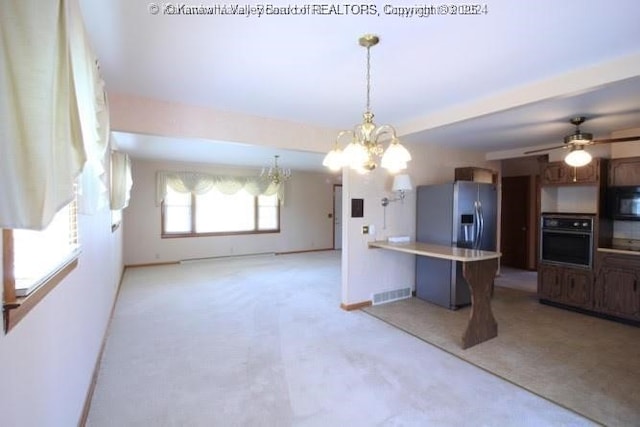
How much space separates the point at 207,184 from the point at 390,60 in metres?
6.25

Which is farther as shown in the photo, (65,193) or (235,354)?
(235,354)

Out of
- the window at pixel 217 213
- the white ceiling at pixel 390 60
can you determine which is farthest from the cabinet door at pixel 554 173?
the window at pixel 217 213

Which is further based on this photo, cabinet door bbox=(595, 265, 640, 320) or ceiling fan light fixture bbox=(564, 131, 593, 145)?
cabinet door bbox=(595, 265, 640, 320)

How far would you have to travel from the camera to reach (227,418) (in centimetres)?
213

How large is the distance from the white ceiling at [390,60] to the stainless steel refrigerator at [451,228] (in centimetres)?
117

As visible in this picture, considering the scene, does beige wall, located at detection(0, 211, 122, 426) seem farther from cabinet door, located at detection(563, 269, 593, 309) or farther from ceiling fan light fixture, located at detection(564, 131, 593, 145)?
cabinet door, located at detection(563, 269, 593, 309)

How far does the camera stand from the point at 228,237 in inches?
319

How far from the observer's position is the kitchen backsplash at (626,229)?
4.11 metres

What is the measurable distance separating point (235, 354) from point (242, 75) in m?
2.49

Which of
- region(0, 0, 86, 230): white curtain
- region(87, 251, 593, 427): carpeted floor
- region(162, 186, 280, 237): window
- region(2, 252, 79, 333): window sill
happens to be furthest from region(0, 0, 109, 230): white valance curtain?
region(162, 186, 280, 237): window

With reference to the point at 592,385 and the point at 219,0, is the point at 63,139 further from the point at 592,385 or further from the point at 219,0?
the point at 592,385

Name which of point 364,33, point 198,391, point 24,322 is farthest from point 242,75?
point 198,391

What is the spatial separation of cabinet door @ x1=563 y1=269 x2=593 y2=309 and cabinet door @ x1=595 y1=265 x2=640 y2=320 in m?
0.09

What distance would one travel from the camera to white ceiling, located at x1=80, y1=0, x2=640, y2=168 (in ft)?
5.87
